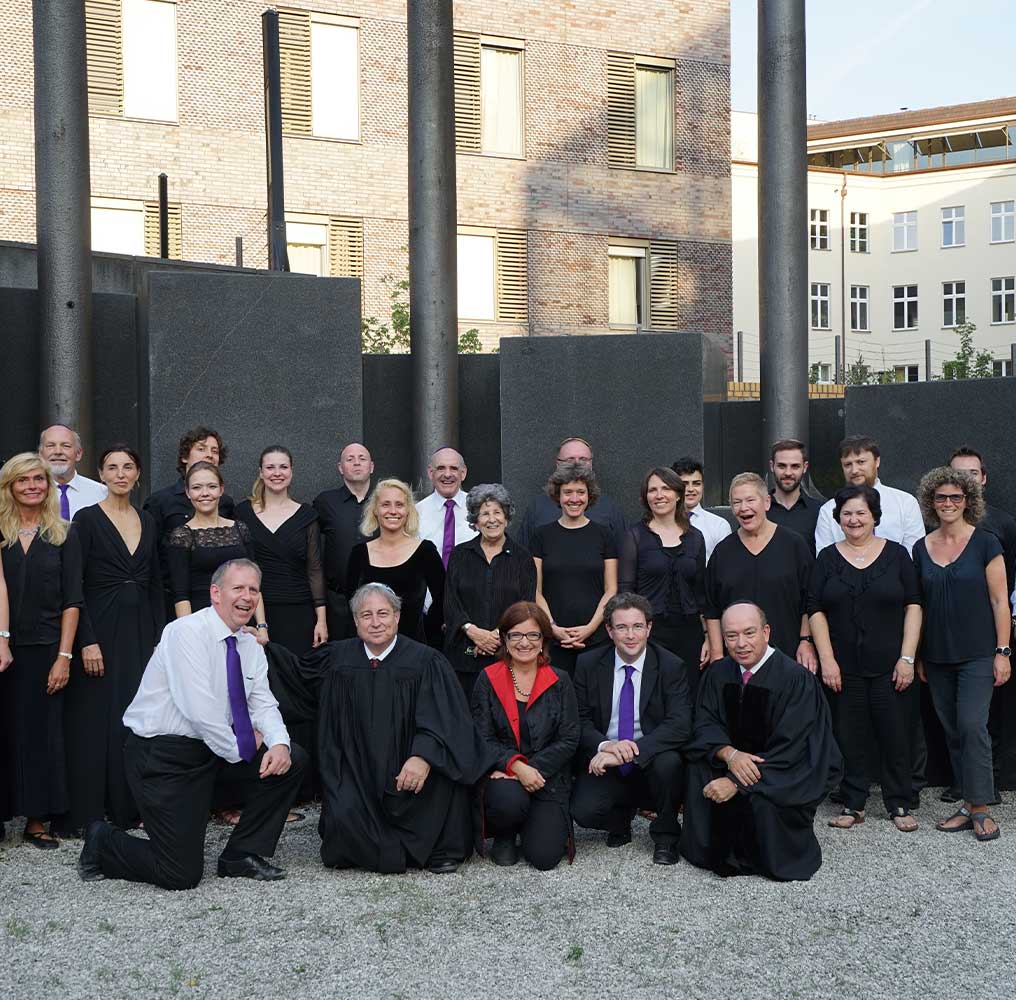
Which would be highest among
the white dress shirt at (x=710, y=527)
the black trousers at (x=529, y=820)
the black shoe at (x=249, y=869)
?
the white dress shirt at (x=710, y=527)

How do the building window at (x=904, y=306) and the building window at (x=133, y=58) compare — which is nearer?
the building window at (x=133, y=58)

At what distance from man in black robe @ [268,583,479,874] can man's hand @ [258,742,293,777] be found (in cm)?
41

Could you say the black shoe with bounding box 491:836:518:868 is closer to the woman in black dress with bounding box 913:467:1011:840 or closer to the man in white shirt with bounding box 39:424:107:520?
the woman in black dress with bounding box 913:467:1011:840

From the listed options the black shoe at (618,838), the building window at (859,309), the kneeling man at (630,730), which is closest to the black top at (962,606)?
the kneeling man at (630,730)

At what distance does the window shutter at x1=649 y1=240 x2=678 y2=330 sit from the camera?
95.6 ft

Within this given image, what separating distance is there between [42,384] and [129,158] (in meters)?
16.1

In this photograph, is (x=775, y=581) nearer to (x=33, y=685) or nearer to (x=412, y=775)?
(x=412, y=775)

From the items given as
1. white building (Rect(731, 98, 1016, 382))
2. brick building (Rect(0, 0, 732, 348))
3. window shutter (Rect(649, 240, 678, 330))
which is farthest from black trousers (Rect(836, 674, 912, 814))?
white building (Rect(731, 98, 1016, 382))

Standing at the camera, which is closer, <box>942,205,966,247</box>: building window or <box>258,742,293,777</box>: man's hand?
<box>258,742,293,777</box>: man's hand

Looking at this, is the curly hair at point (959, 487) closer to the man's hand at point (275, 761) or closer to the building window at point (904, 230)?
the man's hand at point (275, 761)

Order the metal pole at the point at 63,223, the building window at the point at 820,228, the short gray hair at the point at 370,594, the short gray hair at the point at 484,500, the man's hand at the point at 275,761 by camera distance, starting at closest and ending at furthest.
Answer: the man's hand at the point at 275,761 → the short gray hair at the point at 370,594 → the short gray hair at the point at 484,500 → the metal pole at the point at 63,223 → the building window at the point at 820,228

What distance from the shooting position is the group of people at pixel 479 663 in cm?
659

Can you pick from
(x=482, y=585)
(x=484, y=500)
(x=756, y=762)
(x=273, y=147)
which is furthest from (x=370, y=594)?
(x=273, y=147)

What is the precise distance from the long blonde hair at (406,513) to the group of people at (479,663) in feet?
0.06
